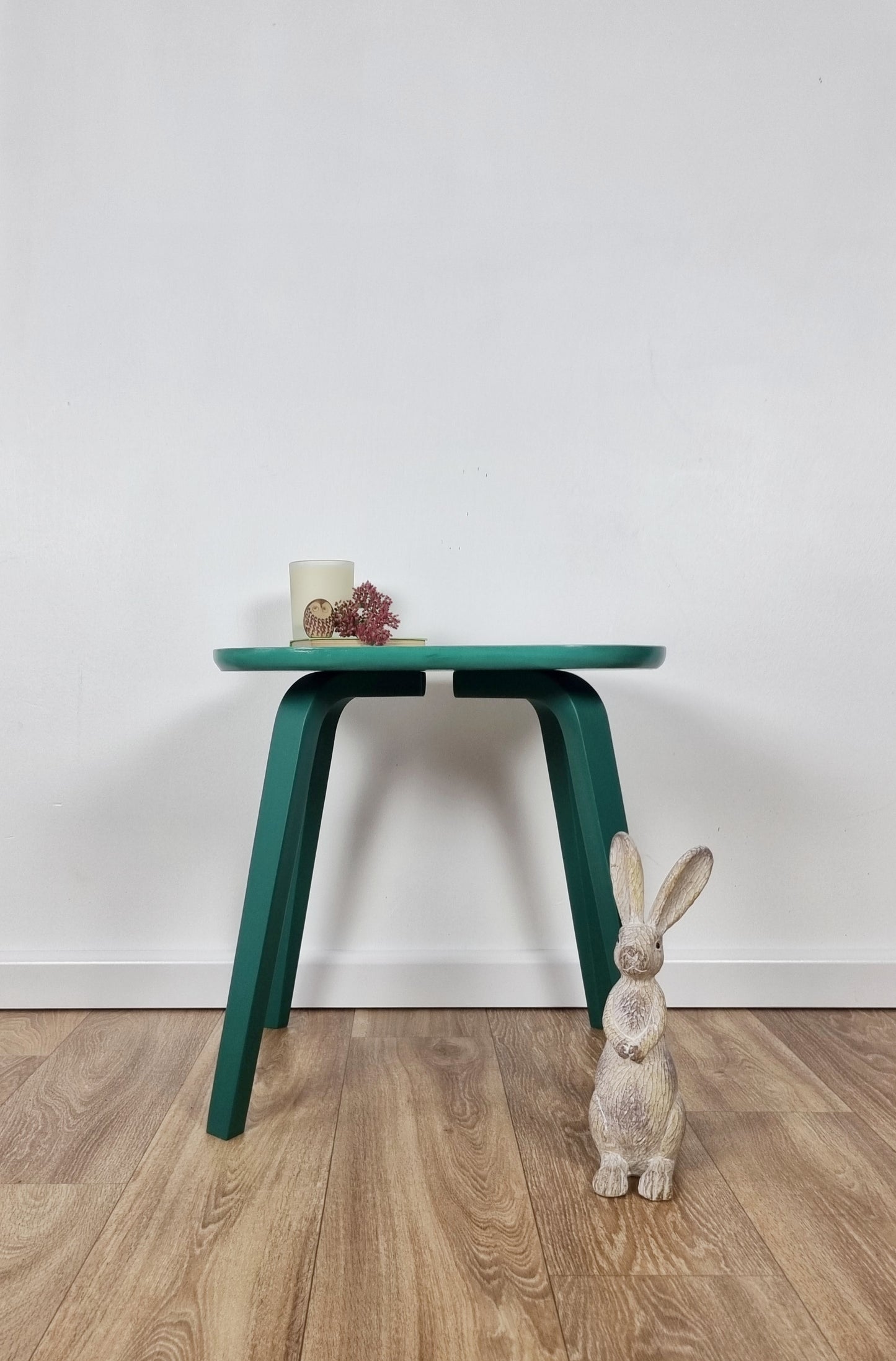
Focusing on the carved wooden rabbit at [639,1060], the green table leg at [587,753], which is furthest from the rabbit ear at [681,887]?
the green table leg at [587,753]

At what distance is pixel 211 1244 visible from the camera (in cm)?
79

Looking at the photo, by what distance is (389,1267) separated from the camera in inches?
29.7

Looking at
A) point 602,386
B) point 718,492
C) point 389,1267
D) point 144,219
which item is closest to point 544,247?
point 602,386

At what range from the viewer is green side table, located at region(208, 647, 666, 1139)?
0.95 metres

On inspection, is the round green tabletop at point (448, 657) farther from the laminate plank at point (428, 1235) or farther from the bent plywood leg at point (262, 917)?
the laminate plank at point (428, 1235)

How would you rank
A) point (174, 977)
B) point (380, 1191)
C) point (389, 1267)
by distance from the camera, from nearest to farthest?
point (389, 1267), point (380, 1191), point (174, 977)

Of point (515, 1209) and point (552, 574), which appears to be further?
point (552, 574)

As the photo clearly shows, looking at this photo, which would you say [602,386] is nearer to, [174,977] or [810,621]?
[810,621]

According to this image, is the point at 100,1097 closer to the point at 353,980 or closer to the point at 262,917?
the point at 262,917

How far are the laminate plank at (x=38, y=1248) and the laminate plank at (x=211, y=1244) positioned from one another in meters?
0.01

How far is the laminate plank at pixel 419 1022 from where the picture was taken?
1287 mm

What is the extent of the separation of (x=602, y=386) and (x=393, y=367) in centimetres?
28

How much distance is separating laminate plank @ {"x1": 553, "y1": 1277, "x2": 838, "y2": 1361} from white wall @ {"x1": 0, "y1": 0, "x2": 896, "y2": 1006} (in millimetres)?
669

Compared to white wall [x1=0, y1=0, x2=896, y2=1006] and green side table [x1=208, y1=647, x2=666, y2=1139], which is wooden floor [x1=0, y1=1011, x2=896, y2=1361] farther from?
white wall [x1=0, y1=0, x2=896, y2=1006]
